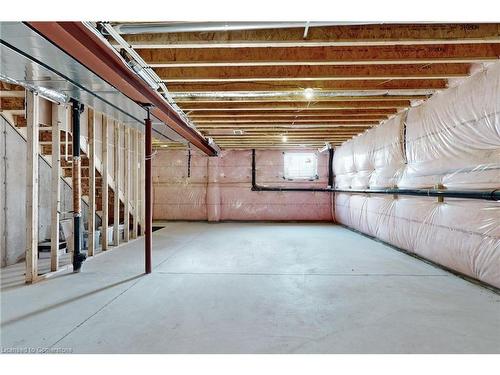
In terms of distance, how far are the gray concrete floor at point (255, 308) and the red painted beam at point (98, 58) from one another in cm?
192

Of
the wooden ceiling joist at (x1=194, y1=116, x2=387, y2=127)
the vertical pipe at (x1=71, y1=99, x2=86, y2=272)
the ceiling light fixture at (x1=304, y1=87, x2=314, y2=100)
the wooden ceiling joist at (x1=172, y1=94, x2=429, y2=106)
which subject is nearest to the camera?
the vertical pipe at (x1=71, y1=99, x2=86, y2=272)

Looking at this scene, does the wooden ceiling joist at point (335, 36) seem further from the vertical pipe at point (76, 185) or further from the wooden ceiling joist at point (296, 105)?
the wooden ceiling joist at point (296, 105)

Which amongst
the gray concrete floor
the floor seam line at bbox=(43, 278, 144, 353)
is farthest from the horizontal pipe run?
the floor seam line at bbox=(43, 278, 144, 353)

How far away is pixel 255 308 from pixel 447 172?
2.62 m

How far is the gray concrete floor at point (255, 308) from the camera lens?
159cm

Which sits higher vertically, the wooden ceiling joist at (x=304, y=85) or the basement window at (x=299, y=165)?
the wooden ceiling joist at (x=304, y=85)

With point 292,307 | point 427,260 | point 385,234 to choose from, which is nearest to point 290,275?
point 292,307

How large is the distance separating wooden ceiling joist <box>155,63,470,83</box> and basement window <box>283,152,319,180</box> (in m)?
5.10

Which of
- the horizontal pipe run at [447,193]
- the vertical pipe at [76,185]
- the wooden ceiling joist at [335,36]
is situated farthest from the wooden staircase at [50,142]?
the horizontal pipe run at [447,193]

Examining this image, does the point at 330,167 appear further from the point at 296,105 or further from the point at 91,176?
the point at 91,176

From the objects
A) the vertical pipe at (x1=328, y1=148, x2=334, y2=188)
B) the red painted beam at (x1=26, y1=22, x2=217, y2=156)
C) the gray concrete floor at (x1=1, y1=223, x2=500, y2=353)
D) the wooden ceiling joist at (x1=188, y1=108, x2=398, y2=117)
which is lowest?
the gray concrete floor at (x1=1, y1=223, x2=500, y2=353)

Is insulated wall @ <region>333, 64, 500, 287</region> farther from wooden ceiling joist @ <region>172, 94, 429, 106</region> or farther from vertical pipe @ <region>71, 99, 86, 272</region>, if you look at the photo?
vertical pipe @ <region>71, 99, 86, 272</region>

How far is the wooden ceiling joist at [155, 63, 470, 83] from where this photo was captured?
279 centimetres

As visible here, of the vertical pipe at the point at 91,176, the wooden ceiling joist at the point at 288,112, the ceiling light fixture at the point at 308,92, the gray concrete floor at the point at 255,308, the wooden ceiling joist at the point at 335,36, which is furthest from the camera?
the wooden ceiling joist at the point at 288,112
